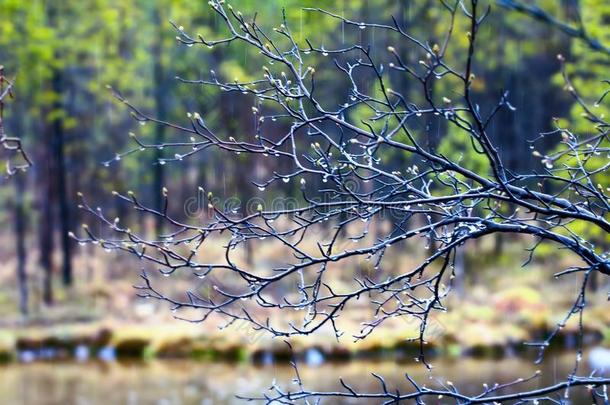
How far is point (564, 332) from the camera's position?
47.1ft

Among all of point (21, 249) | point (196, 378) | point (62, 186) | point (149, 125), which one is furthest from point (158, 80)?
point (196, 378)

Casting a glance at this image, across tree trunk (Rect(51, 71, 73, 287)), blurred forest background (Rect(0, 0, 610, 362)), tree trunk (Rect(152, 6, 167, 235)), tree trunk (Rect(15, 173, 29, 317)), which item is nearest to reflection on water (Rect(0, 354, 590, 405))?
blurred forest background (Rect(0, 0, 610, 362))

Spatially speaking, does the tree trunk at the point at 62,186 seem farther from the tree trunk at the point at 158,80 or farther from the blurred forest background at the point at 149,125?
the tree trunk at the point at 158,80

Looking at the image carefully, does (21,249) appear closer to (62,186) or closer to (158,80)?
(62,186)

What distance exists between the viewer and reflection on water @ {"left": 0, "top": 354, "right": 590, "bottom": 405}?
11531 millimetres

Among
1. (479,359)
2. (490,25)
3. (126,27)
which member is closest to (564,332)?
(479,359)

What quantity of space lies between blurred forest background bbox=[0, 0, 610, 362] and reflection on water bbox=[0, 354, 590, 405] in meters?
1.73

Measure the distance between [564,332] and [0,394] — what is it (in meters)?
10.2

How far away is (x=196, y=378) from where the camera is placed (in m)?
13.0

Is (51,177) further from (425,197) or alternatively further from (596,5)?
(425,197)

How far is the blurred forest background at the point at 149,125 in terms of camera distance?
51.3 feet

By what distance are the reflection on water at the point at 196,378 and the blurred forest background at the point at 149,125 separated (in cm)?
173

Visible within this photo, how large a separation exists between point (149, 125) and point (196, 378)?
657 centimetres

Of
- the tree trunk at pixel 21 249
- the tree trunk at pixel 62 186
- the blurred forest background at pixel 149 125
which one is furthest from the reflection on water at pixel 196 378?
the tree trunk at pixel 62 186
